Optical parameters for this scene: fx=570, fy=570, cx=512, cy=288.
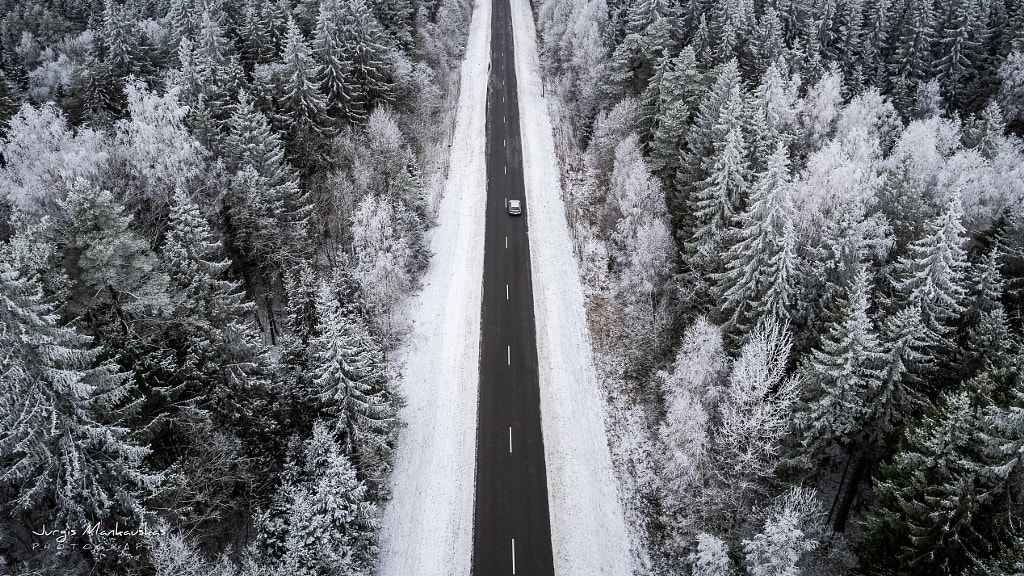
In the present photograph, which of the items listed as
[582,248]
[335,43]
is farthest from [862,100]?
[335,43]

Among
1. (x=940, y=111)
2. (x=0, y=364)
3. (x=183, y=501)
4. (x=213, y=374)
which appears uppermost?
(x=0, y=364)

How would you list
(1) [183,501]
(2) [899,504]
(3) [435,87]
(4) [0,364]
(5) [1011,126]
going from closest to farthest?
1. (4) [0,364]
2. (2) [899,504]
3. (1) [183,501]
4. (5) [1011,126]
5. (3) [435,87]

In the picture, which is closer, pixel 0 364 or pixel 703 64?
pixel 0 364

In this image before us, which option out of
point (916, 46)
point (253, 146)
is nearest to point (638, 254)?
point (253, 146)

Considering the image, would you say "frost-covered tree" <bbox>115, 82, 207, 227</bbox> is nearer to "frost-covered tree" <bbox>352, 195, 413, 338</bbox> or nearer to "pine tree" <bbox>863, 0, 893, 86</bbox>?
"frost-covered tree" <bbox>352, 195, 413, 338</bbox>

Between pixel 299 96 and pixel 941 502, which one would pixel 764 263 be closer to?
pixel 941 502

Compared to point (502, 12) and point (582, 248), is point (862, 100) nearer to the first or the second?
point (582, 248)

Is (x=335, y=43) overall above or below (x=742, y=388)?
above
